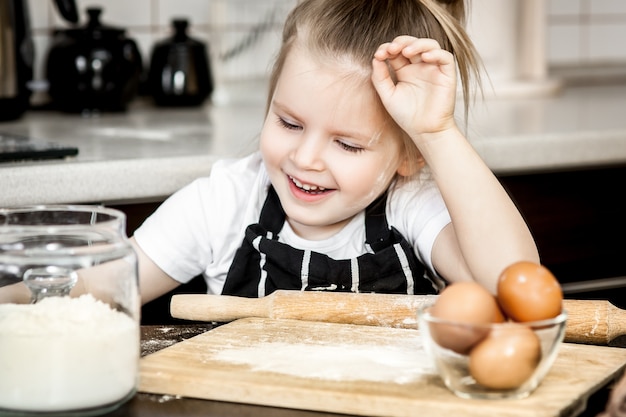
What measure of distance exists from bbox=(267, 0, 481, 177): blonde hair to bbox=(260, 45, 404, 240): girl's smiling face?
0.02 meters

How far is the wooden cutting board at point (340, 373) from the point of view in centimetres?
78

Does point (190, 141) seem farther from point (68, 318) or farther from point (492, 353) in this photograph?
point (492, 353)

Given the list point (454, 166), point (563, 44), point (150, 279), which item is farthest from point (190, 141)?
point (563, 44)

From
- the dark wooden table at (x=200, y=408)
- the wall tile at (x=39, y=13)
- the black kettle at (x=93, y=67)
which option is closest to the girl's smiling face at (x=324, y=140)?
the dark wooden table at (x=200, y=408)

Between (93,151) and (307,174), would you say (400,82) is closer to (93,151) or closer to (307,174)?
(307,174)

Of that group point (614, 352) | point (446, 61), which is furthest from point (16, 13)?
point (614, 352)

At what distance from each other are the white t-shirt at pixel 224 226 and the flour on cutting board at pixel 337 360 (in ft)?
1.30

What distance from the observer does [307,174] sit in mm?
1199

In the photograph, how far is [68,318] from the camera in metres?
0.79

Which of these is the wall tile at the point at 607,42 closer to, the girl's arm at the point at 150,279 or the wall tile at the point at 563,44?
the wall tile at the point at 563,44

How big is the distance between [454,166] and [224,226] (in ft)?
1.09

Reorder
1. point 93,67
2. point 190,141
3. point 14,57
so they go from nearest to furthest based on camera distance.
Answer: point 190,141 → point 14,57 → point 93,67

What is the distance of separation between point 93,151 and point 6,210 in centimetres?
68

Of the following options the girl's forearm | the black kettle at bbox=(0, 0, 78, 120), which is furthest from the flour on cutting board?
the black kettle at bbox=(0, 0, 78, 120)
